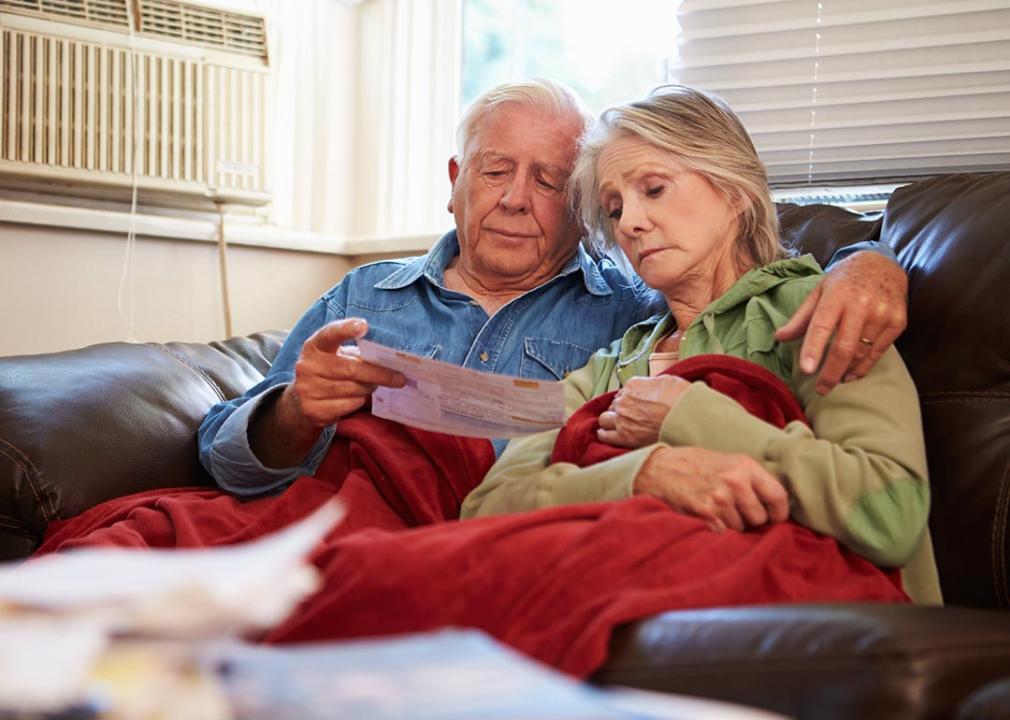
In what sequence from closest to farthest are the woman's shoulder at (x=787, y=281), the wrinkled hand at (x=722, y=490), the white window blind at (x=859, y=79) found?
the wrinkled hand at (x=722, y=490), the woman's shoulder at (x=787, y=281), the white window blind at (x=859, y=79)

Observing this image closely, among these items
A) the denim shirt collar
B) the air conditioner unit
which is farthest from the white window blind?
the air conditioner unit

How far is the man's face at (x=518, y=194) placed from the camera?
1996 mm

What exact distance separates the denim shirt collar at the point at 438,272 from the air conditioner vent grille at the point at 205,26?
3.24 ft

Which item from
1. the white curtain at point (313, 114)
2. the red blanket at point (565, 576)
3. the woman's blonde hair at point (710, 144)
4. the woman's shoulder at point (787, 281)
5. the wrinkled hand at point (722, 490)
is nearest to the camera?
the red blanket at point (565, 576)

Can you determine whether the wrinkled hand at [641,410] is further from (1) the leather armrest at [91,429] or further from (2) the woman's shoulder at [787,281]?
(1) the leather armrest at [91,429]

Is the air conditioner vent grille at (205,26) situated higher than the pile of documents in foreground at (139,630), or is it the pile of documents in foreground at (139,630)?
the air conditioner vent grille at (205,26)

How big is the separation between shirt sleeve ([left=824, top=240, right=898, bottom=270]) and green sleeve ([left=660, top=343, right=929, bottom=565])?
0.23 meters

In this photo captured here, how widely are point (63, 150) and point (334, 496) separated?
1.28 meters

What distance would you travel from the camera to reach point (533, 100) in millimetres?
2023

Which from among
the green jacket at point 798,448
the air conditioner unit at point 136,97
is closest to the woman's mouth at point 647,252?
the green jacket at point 798,448

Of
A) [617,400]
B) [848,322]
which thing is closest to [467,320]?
[617,400]

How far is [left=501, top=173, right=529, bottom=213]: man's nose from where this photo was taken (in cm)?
198

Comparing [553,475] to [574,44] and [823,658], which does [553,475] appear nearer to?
[823,658]

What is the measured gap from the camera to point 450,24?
10.2 ft
